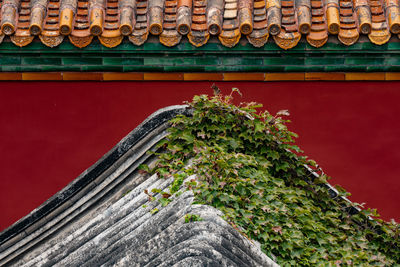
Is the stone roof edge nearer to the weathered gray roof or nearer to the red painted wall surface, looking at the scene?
the weathered gray roof

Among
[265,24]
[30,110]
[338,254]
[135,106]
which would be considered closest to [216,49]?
[265,24]

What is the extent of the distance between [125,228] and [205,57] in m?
3.20

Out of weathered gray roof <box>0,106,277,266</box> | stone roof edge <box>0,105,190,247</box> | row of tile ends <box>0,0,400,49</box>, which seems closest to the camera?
weathered gray roof <box>0,106,277,266</box>

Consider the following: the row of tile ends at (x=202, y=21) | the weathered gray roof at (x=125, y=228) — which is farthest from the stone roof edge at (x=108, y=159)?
the row of tile ends at (x=202, y=21)

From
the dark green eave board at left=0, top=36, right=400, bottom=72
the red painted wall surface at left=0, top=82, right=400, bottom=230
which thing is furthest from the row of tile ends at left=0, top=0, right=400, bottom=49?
the red painted wall surface at left=0, top=82, right=400, bottom=230

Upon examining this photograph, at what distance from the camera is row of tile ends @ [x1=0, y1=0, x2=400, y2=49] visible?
21.1 feet

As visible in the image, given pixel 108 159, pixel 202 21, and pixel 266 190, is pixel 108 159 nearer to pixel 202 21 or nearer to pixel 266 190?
pixel 266 190

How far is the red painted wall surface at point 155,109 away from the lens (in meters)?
6.90

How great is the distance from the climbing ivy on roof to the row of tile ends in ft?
4.83

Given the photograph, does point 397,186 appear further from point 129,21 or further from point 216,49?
point 129,21

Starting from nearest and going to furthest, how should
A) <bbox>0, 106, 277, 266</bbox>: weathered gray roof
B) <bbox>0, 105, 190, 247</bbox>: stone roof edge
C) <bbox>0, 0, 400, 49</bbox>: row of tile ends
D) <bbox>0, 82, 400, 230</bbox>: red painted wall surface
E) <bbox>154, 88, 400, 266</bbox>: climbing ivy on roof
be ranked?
1. <bbox>0, 106, 277, 266</bbox>: weathered gray roof
2. <bbox>154, 88, 400, 266</bbox>: climbing ivy on roof
3. <bbox>0, 105, 190, 247</bbox>: stone roof edge
4. <bbox>0, 0, 400, 49</bbox>: row of tile ends
5. <bbox>0, 82, 400, 230</bbox>: red painted wall surface

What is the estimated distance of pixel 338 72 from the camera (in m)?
6.74

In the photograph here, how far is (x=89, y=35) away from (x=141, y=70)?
598mm

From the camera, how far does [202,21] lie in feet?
21.6
